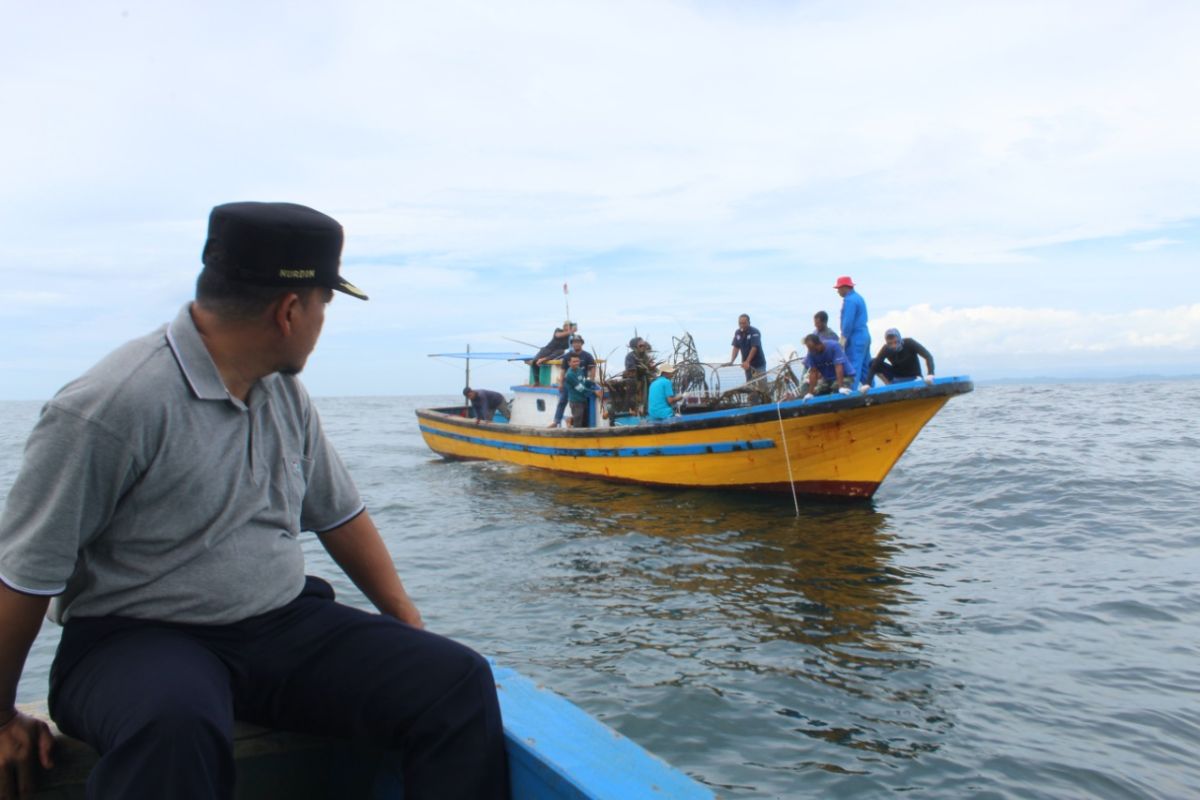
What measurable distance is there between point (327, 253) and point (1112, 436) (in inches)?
992

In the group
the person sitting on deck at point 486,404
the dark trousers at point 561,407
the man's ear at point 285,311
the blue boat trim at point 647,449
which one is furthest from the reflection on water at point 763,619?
the person sitting on deck at point 486,404

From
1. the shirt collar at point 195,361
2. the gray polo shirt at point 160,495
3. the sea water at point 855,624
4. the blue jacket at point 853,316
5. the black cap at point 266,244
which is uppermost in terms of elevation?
the blue jacket at point 853,316

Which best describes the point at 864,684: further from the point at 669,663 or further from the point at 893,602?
the point at 893,602

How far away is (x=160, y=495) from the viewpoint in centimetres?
187

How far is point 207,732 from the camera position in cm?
169

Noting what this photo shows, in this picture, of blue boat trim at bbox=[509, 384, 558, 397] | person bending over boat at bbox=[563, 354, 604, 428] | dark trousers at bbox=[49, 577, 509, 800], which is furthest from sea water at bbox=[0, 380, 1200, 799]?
blue boat trim at bbox=[509, 384, 558, 397]

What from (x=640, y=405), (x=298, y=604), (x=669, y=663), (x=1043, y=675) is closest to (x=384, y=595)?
(x=298, y=604)

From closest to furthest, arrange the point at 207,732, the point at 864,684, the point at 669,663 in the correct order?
the point at 207,732 → the point at 864,684 → the point at 669,663

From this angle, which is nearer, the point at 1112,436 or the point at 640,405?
the point at 640,405

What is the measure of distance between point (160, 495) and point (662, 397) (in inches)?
465

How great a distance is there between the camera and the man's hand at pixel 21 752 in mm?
1915

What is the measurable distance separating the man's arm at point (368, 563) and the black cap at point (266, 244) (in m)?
0.80

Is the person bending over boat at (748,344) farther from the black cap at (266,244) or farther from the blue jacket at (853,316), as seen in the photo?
the black cap at (266,244)

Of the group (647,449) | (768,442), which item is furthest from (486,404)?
(768,442)
